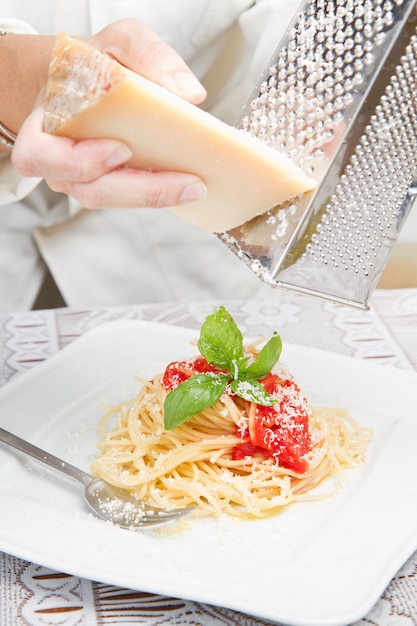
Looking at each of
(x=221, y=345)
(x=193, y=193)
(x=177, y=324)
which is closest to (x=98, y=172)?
(x=193, y=193)

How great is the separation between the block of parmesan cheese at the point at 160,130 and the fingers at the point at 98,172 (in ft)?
0.05

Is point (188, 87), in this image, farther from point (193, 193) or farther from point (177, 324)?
point (177, 324)

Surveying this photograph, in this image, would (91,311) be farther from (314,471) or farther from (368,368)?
(314,471)

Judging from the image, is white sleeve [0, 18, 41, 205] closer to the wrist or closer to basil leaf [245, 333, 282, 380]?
the wrist

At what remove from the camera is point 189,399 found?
1.30 meters

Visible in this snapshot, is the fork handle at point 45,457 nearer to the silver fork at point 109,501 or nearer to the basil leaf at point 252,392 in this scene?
the silver fork at point 109,501

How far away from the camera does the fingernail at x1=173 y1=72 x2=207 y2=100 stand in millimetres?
1169

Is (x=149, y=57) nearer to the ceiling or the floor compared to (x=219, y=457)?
nearer to the ceiling

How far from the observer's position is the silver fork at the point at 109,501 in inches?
47.3

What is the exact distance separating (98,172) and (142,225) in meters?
1.27

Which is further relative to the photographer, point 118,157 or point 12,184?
point 12,184

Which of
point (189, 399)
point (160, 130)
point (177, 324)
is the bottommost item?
point (177, 324)

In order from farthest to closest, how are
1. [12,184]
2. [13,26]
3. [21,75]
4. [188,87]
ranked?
[12,184]
[13,26]
[21,75]
[188,87]

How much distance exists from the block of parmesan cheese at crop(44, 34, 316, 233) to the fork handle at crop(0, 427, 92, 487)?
45 centimetres
